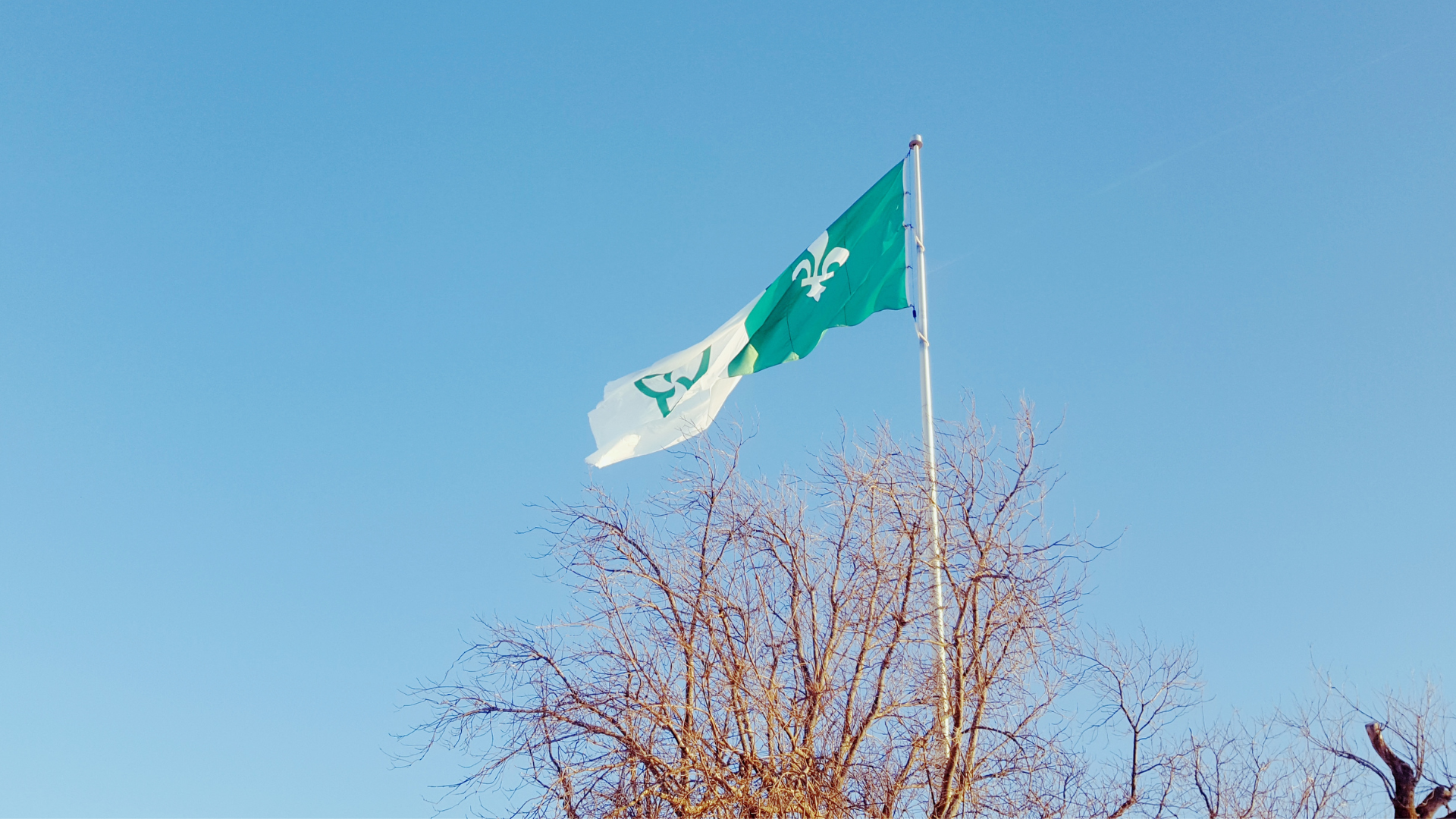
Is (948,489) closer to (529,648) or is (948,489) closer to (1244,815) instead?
(529,648)

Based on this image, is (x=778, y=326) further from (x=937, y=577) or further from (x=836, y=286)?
(x=937, y=577)

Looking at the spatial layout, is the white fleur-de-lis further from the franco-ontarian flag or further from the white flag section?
the white flag section

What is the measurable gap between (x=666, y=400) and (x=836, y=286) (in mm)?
2455

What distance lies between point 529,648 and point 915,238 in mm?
6900

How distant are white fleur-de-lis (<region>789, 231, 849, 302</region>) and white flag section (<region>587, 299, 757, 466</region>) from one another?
878 millimetres

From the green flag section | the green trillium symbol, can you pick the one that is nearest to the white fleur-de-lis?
the green flag section

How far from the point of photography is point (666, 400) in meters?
15.4

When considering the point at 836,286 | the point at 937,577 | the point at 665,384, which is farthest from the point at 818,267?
the point at 937,577

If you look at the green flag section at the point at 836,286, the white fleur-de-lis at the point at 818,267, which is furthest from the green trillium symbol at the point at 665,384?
the white fleur-de-lis at the point at 818,267

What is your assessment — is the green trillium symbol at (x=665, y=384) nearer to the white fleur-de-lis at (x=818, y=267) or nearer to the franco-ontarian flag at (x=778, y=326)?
the franco-ontarian flag at (x=778, y=326)

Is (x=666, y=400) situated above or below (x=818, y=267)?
below

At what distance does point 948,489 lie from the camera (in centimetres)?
1207

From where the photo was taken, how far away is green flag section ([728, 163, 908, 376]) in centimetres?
1576

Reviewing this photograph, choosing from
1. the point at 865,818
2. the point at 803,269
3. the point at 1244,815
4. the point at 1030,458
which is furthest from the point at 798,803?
the point at 803,269
